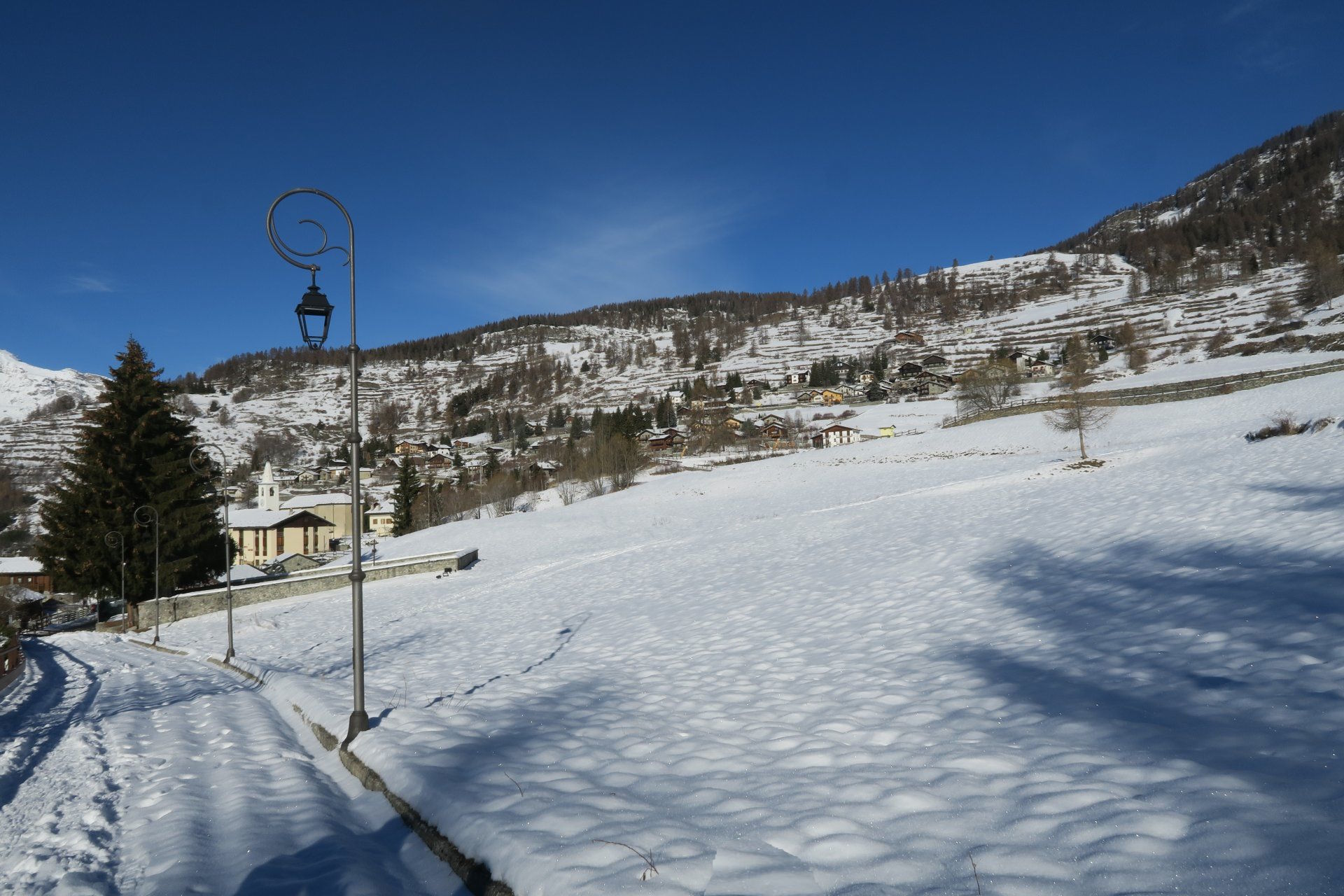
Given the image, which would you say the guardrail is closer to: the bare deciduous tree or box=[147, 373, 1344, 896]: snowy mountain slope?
the bare deciduous tree

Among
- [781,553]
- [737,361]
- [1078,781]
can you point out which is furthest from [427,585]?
[737,361]

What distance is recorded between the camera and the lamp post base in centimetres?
623

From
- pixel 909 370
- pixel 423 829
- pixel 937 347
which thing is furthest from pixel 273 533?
pixel 937 347

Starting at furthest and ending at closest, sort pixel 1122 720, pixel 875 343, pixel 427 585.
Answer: pixel 875 343 → pixel 427 585 → pixel 1122 720

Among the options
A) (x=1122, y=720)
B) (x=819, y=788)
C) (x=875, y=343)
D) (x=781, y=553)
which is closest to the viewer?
(x=819, y=788)

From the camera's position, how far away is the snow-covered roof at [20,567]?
54938 mm

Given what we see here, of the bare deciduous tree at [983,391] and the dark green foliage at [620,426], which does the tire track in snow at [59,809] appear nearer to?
the dark green foliage at [620,426]

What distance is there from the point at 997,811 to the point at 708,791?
184 cm

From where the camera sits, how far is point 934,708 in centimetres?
582

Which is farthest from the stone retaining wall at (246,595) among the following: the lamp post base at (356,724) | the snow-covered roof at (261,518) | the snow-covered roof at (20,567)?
the snow-covered roof at (261,518)

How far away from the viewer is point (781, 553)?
17.4 metres

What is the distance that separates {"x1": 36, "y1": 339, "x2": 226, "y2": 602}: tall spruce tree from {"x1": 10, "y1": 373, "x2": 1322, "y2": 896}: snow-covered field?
18390 millimetres

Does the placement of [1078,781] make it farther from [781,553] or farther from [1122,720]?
[781,553]

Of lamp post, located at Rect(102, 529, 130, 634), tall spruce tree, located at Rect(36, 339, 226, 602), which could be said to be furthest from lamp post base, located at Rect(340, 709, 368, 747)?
tall spruce tree, located at Rect(36, 339, 226, 602)
